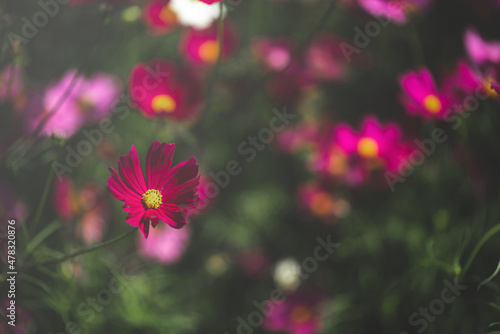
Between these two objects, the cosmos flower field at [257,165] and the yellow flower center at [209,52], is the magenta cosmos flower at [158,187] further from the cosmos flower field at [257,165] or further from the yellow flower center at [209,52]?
the yellow flower center at [209,52]

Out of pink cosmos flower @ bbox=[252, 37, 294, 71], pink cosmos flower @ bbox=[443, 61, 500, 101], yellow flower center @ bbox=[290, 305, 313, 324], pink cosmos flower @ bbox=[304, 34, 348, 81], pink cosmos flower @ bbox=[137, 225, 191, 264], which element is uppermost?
pink cosmos flower @ bbox=[252, 37, 294, 71]

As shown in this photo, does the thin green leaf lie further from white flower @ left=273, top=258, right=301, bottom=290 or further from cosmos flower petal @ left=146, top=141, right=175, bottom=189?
white flower @ left=273, top=258, right=301, bottom=290

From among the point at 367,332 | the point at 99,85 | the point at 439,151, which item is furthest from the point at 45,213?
the point at 439,151

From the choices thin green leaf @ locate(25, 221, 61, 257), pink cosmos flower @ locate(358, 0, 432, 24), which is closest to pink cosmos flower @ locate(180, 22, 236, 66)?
pink cosmos flower @ locate(358, 0, 432, 24)

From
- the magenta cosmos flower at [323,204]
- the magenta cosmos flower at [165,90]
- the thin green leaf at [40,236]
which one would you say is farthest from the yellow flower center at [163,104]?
the magenta cosmos flower at [323,204]

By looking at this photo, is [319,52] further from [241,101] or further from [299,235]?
[299,235]

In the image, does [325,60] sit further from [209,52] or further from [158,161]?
[158,161]
